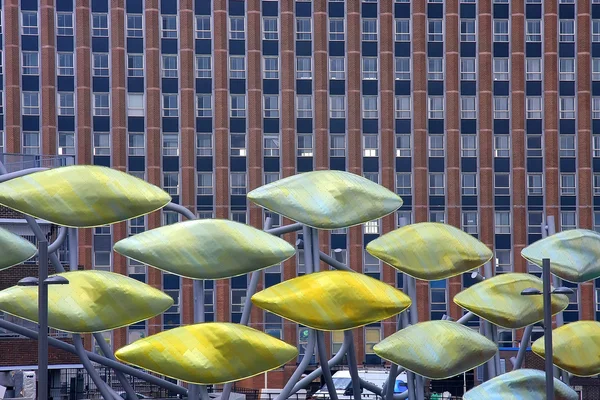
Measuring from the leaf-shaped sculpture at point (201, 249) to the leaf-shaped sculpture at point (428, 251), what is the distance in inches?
199

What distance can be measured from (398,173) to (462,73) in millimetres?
8372

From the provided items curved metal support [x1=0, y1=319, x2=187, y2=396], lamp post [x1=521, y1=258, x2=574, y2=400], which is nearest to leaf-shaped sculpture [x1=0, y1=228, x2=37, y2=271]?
curved metal support [x1=0, y1=319, x2=187, y2=396]

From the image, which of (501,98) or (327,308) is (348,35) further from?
(327,308)

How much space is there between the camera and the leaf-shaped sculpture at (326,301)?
40844 mm

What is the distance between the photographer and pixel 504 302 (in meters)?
45.5

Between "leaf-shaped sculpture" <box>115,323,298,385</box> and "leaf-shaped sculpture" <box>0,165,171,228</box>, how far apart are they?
401cm

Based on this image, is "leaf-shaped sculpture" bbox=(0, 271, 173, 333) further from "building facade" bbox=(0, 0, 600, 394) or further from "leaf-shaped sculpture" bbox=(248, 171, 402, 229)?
"building facade" bbox=(0, 0, 600, 394)

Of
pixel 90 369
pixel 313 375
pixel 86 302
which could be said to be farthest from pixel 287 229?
pixel 90 369

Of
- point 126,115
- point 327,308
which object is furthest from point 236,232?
point 126,115

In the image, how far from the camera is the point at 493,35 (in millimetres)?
92688

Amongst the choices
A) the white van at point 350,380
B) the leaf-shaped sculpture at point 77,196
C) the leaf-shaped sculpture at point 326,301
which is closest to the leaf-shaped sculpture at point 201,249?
the leaf-shaped sculpture at point 77,196

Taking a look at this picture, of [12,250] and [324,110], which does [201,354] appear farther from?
[324,110]

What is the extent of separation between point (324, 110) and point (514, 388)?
1898 inches

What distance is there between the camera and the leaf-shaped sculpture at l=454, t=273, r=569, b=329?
1781 inches
